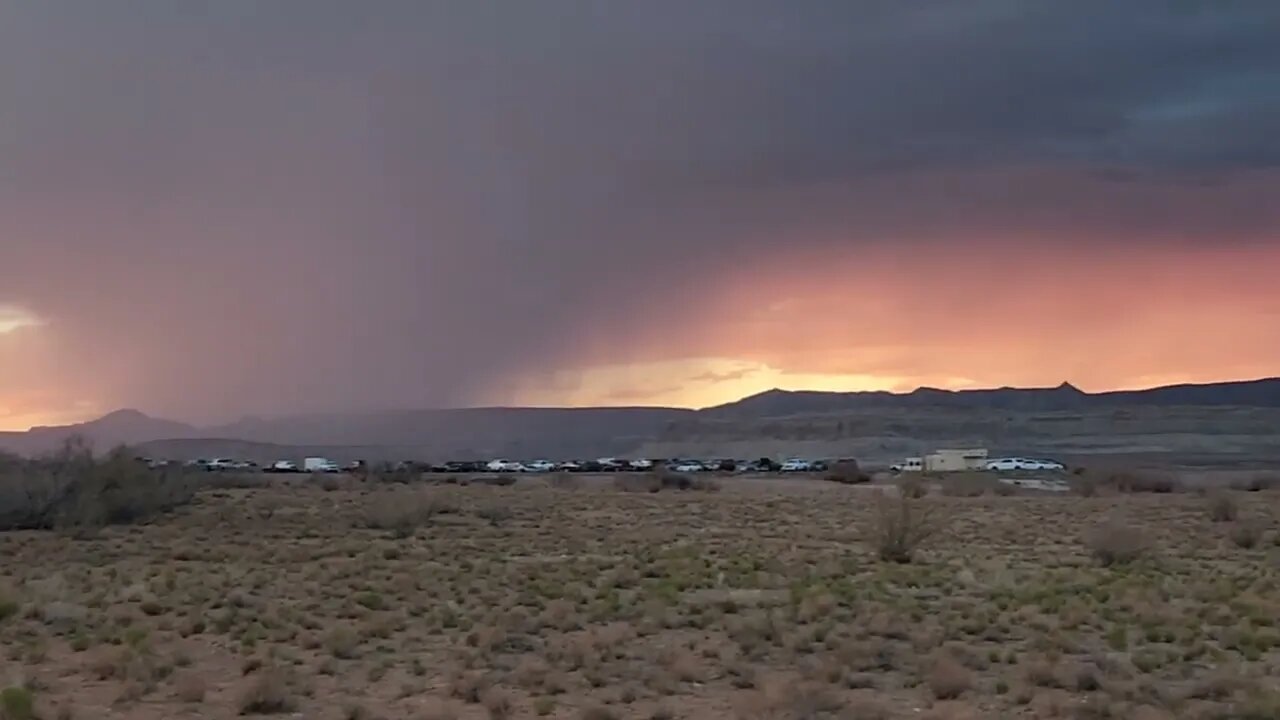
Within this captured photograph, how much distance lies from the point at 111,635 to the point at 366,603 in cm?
605

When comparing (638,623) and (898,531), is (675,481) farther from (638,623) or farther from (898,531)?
(638,623)

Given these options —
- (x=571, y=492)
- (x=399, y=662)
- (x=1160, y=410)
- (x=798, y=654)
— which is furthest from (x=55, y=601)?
(x=1160, y=410)

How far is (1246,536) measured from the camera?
50.7 m

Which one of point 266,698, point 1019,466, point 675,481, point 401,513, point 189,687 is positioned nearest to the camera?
point 266,698

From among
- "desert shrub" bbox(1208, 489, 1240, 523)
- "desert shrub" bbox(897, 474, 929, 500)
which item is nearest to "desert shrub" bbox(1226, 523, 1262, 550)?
"desert shrub" bbox(1208, 489, 1240, 523)

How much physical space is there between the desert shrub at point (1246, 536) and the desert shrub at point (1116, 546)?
8.83m

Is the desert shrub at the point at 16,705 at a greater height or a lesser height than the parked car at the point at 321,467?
lesser

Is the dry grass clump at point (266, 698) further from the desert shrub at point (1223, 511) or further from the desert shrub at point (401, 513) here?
the desert shrub at point (1223, 511)

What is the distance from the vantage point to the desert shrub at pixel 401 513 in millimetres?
55312

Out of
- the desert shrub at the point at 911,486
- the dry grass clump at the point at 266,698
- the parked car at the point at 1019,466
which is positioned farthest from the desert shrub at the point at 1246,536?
the parked car at the point at 1019,466

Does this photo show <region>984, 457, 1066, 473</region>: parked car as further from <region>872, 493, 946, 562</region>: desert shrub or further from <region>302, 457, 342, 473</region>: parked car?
<region>872, 493, 946, 562</region>: desert shrub

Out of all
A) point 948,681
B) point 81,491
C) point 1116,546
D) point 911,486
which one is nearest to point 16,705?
point 948,681

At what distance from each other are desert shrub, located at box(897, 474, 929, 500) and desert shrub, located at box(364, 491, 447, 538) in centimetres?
1682

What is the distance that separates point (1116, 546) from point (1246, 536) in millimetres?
11861
